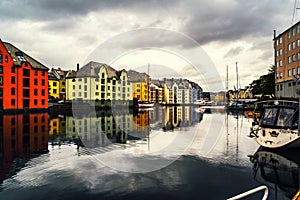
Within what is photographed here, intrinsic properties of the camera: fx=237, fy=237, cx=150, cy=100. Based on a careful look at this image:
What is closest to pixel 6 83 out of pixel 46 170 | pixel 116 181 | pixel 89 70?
pixel 89 70

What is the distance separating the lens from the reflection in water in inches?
388

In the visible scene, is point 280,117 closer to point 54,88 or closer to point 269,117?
point 269,117

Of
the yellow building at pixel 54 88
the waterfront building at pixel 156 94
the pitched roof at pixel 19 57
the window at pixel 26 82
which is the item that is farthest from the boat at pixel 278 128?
the waterfront building at pixel 156 94

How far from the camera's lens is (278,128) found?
15.9 metres

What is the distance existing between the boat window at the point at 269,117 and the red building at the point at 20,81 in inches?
2084

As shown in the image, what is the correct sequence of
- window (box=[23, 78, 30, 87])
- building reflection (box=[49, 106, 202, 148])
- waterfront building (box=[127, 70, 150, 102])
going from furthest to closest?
waterfront building (box=[127, 70, 150, 102]), window (box=[23, 78, 30, 87]), building reflection (box=[49, 106, 202, 148])

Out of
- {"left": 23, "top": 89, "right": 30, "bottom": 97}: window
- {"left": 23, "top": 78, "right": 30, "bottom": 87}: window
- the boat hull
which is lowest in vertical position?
the boat hull

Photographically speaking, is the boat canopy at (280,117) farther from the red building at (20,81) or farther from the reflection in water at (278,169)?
the red building at (20,81)

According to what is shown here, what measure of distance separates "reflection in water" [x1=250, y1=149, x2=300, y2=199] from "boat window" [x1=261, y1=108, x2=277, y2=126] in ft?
6.37

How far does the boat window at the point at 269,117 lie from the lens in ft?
55.4

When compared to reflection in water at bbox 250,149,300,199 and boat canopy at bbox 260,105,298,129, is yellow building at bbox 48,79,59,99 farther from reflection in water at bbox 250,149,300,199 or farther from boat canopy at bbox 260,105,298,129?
reflection in water at bbox 250,149,300,199

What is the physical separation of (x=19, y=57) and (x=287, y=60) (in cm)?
6510

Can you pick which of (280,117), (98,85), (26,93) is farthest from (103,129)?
(98,85)

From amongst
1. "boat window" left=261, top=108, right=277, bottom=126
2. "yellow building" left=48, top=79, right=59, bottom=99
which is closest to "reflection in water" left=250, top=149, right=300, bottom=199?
"boat window" left=261, top=108, right=277, bottom=126
